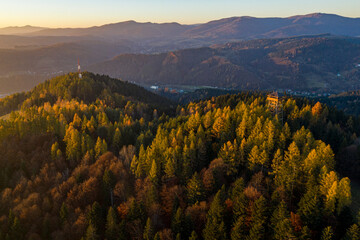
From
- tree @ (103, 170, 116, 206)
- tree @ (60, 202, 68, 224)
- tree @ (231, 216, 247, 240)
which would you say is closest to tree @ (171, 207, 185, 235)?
tree @ (231, 216, 247, 240)

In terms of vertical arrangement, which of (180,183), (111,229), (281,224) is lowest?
(111,229)

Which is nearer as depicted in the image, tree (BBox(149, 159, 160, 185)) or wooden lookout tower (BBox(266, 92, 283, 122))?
tree (BBox(149, 159, 160, 185))

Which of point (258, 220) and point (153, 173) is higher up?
point (153, 173)

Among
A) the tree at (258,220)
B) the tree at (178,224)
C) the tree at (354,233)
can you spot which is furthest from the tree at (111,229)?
the tree at (354,233)

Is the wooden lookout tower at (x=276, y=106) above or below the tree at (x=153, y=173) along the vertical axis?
above

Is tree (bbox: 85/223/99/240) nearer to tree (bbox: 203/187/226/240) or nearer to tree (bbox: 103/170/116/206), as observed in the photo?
tree (bbox: 103/170/116/206)

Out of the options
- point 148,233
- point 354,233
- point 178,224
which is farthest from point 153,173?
point 354,233

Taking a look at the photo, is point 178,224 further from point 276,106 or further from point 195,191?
point 276,106

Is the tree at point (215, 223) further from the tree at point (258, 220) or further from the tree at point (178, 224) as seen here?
the tree at point (258, 220)

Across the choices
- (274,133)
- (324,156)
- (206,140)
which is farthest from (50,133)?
(324,156)
